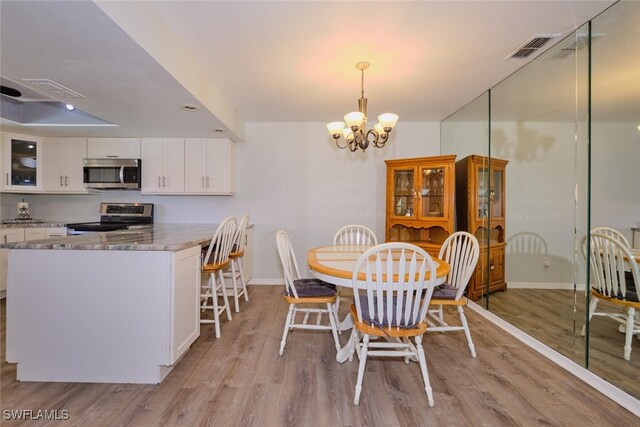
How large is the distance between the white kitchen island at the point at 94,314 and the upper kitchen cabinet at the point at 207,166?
2.01 metres

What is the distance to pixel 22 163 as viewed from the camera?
139 inches

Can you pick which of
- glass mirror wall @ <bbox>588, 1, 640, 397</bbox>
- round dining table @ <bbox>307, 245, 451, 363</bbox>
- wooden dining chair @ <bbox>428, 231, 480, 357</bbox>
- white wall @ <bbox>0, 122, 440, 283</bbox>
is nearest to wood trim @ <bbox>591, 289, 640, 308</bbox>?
glass mirror wall @ <bbox>588, 1, 640, 397</bbox>

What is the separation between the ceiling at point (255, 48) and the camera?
155 centimetres

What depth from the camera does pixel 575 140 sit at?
2.14 m

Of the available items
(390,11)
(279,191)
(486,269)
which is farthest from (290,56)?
(486,269)

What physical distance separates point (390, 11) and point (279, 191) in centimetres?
269

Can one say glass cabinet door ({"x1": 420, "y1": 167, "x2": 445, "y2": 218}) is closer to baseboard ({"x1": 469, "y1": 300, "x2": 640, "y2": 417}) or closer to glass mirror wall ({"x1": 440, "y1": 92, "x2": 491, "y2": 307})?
glass mirror wall ({"x1": 440, "y1": 92, "x2": 491, "y2": 307})

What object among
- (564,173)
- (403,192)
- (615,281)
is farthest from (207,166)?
(615,281)

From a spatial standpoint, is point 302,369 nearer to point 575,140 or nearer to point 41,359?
point 41,359

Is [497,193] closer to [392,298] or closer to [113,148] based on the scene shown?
[392,298]

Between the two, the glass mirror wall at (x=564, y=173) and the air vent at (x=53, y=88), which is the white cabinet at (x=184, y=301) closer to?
the air vent at (x=53, y=88)

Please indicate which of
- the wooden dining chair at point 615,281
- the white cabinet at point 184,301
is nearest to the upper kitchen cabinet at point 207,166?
the white cabinet at point 184,301

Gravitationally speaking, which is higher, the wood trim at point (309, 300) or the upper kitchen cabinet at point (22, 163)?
the upper kitchen cabinet at point (22, 163)

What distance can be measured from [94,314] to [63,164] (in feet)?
9.72
